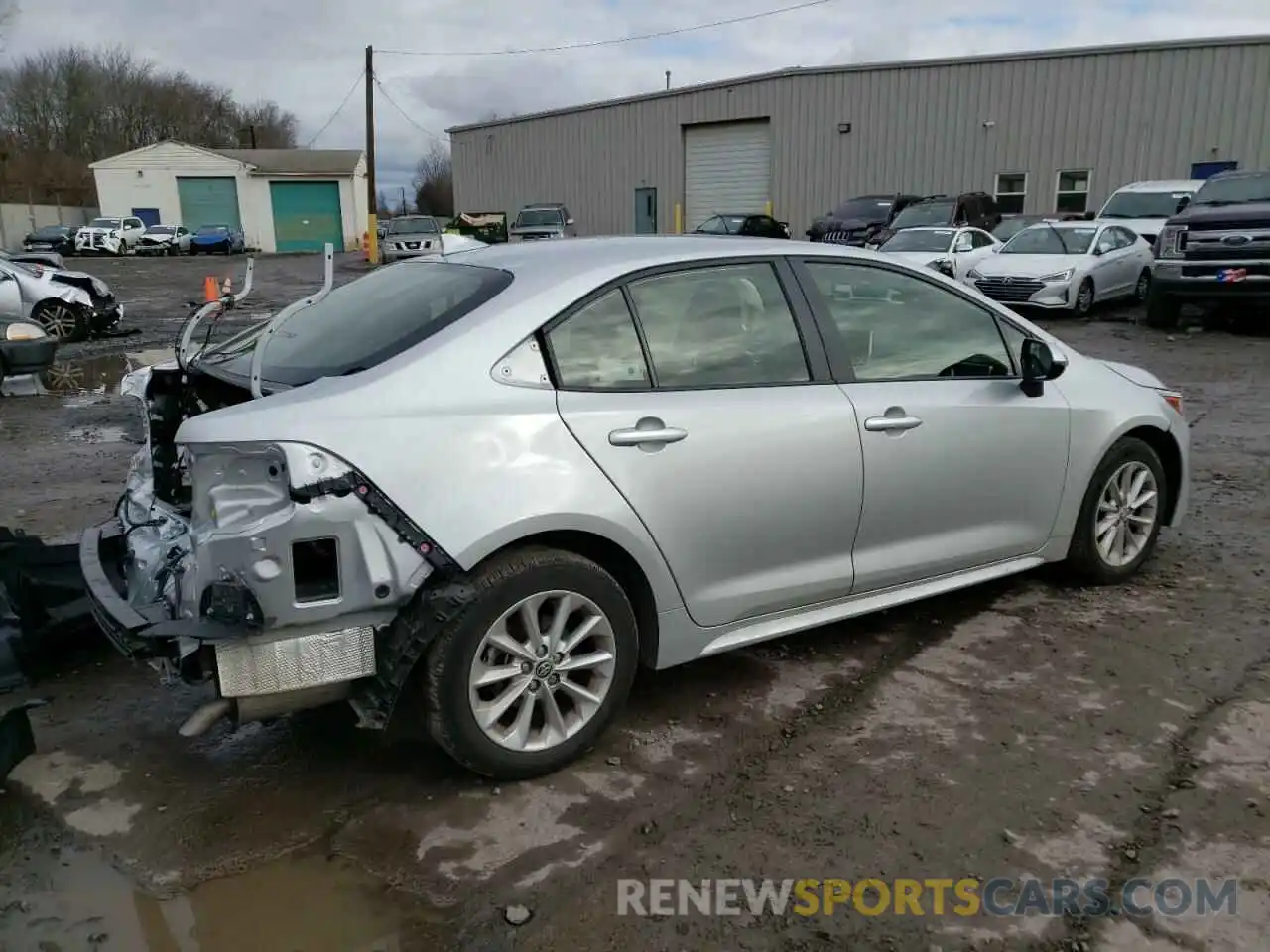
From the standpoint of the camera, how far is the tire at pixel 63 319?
44.7 ft

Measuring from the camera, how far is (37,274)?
13.7m

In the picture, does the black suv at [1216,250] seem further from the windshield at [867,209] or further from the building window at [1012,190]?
the building window at [1012,190]

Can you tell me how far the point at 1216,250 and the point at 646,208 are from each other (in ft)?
80.0

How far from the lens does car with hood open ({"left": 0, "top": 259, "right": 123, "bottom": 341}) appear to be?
13.1m

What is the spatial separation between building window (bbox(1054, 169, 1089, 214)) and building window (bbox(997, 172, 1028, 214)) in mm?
865

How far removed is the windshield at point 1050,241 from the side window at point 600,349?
14.3 meters

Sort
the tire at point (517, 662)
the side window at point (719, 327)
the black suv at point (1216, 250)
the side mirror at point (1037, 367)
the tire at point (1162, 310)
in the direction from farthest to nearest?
the tire at point (1162, 310) < the black suv at point (1216, 250) < the side mirror at point (1037, 367) < the side window at point (719, 327) < the tire at point (517, 662)

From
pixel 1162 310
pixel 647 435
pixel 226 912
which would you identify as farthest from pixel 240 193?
pixel 226 912

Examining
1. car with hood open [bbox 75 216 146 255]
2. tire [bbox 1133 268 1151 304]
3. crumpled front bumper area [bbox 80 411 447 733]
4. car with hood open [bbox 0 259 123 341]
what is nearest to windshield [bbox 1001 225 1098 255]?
tire [bbox 1133 268 1151 304]

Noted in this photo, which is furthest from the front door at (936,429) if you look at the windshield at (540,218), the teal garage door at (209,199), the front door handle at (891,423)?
the teal garage door at (209,199)

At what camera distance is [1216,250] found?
13172 millimetres

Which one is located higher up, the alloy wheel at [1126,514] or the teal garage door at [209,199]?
the teal garage door at [209,199]

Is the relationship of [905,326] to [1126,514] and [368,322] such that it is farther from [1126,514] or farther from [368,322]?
[368,322]

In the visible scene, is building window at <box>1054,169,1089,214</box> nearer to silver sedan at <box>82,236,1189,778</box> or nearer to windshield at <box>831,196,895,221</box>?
windshield at <box>831,196,895,221</box>
